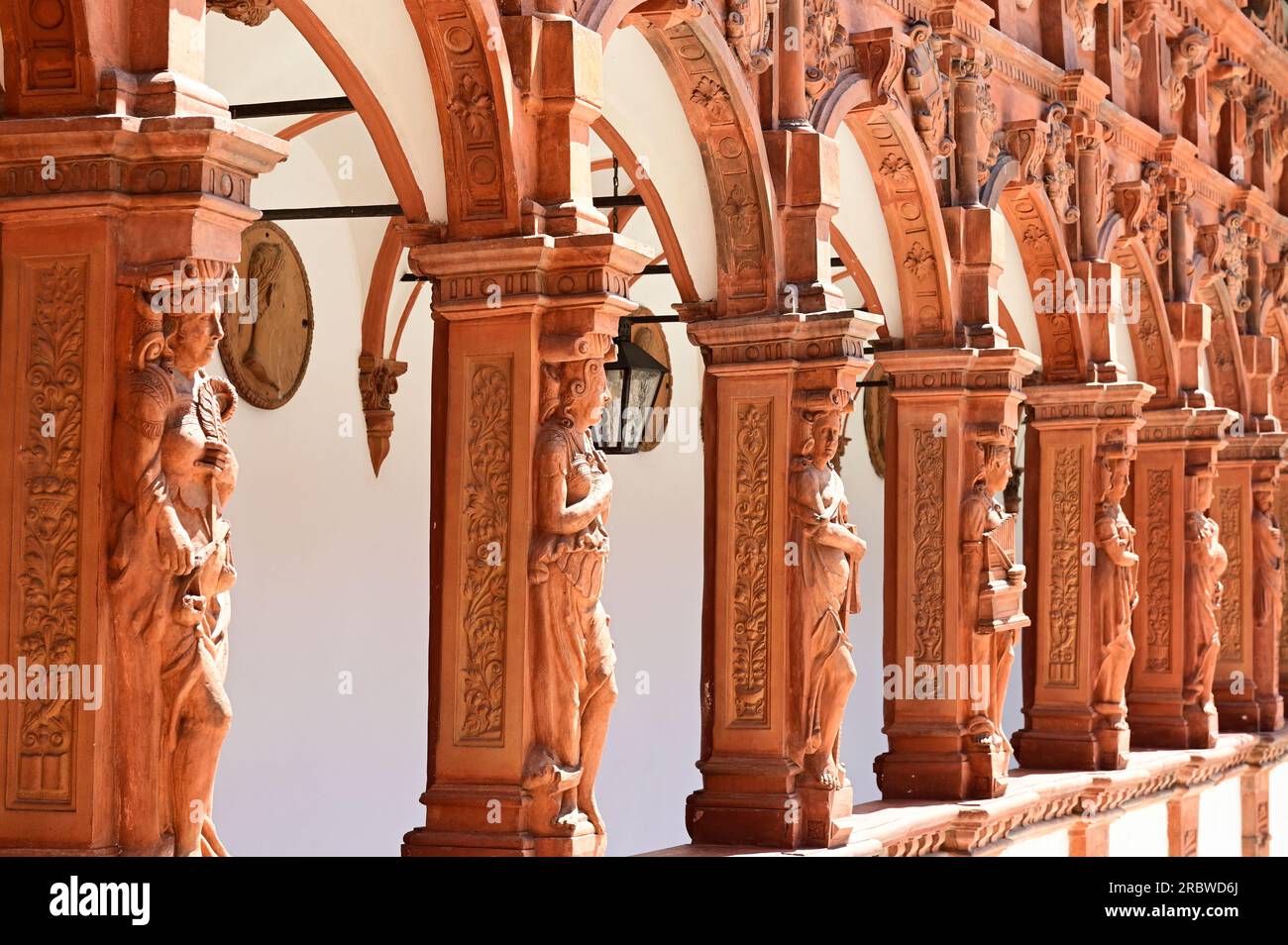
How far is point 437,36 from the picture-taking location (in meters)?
7.62

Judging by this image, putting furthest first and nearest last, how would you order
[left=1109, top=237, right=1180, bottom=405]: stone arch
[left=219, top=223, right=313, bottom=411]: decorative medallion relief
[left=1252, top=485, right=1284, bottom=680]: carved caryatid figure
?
[left=1252, top=485, right=1284, bottom=680]: carved caryatid figure, [left=1109, top=237, right=1180, bottom=405]: stone arch, [left=219, top=223, right=313, bottom=411]: decorative medallion relief

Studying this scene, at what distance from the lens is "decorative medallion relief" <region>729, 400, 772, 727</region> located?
9.70m

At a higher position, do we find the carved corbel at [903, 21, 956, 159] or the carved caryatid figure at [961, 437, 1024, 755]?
the carved corbel at [903, 21, 956, 159]

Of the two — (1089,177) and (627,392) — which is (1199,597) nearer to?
(1089,177)

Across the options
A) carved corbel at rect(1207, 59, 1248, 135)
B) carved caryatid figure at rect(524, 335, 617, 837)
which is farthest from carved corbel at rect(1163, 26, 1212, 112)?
carved caryatid figure at rect(524, 335, 617, 837)

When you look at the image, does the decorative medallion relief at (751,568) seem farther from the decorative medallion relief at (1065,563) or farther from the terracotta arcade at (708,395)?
the decorative medallion relief at (1065,563)

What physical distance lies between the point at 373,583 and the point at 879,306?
11.7ft

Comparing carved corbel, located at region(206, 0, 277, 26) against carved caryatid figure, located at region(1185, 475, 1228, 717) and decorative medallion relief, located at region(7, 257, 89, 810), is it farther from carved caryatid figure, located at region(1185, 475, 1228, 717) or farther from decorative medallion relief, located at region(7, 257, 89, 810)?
carved caryatid figure, located at region(1185, 475, 1228, 717)

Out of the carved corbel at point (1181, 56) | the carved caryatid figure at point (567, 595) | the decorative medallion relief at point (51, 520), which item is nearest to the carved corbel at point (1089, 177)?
the carved corbel at point (1181, 56)

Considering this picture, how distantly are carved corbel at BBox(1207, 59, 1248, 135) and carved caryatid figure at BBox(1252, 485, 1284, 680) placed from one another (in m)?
3.54

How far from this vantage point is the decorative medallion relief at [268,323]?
36.3ft

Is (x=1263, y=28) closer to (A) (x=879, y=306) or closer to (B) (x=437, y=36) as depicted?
(A) (x=879, y=306)

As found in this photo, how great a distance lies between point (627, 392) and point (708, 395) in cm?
225

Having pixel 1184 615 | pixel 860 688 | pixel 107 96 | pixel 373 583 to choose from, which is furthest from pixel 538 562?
pixel 860 688
